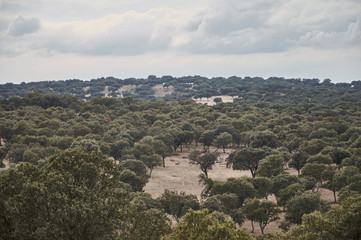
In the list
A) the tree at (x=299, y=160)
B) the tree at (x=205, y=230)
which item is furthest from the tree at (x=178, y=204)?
the tree at (x=299, y=160)

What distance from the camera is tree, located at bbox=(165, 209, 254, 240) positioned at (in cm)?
1833

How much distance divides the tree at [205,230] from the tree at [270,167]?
36412mm

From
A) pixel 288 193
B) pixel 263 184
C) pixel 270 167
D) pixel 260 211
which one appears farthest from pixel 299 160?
pixel 260 211

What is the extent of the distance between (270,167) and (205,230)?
128 feet

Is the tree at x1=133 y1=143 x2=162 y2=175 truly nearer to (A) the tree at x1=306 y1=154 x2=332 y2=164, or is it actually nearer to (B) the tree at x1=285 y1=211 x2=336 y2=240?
(A) the tree at x1=306 y1=154 x2=332 y2=164

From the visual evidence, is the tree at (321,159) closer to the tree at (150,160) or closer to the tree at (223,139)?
the tree at (150,160)

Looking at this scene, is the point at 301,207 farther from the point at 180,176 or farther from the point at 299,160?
the point at 180,176

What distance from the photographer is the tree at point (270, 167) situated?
55.5 meters

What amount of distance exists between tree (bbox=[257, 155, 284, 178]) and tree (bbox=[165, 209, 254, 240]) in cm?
3641

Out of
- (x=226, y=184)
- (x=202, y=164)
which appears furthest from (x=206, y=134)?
(x=226, y=184)

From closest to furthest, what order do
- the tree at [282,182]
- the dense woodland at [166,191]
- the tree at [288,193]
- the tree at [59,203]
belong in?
the tree at [59,203] < the dense woodland at [166,191] < the tree at [288,193] < the tree at [282,182]

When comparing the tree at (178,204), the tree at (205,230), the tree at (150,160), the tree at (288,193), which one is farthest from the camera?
the tree at (150,160)

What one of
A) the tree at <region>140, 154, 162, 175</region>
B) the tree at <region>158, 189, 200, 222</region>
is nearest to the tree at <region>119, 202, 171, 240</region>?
the tree at <region>158, 189, 200, 222</region>

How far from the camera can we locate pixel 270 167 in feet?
184
